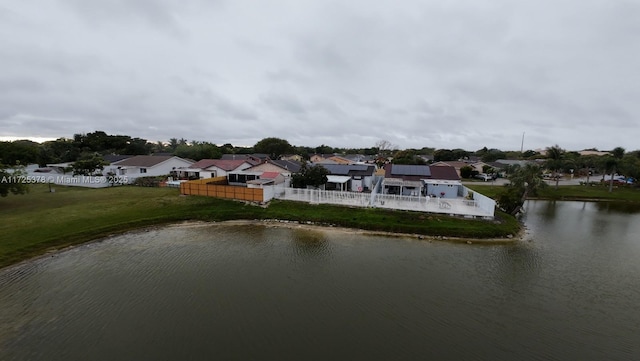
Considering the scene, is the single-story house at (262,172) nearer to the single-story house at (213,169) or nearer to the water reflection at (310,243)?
the single-story house at (213,169)

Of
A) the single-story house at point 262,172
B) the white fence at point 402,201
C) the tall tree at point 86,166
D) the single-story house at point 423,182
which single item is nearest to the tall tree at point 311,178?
the white fence at point 402,201

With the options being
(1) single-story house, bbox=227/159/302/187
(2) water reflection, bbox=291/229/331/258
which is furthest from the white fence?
(1) single-story house, bbox=227/159/302/187

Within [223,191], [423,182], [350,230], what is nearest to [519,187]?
[423,182]

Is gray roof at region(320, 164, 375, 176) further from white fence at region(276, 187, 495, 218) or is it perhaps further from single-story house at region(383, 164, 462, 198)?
white fence at region(276, 187, 495, 218)

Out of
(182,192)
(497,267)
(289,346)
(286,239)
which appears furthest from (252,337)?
(182,192)

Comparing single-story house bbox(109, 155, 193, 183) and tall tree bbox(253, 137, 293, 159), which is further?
tall tree bbox(253, 137, 293, 159)
